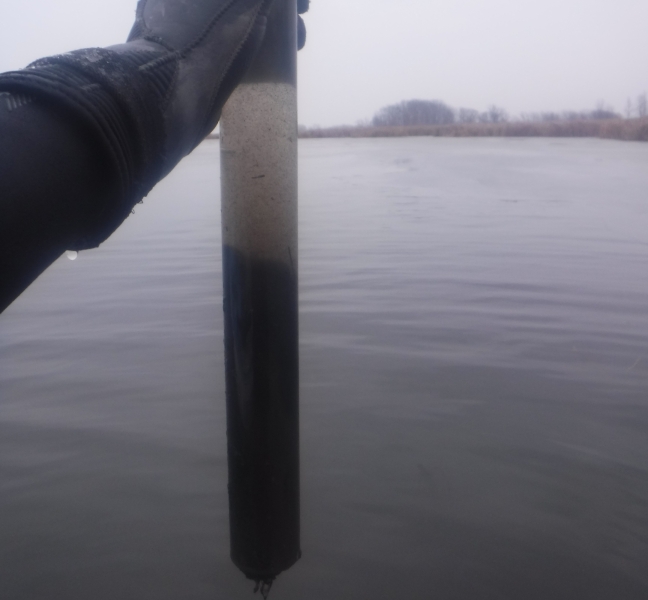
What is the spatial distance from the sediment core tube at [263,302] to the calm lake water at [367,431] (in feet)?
1.30

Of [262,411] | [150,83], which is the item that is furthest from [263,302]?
[150,83]

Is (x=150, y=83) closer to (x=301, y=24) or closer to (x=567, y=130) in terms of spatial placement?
(x=301, y=24)

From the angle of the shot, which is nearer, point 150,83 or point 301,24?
point 150,83

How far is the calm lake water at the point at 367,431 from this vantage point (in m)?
2.52

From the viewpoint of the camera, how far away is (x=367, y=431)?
363 centimetres

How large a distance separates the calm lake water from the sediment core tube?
396mm

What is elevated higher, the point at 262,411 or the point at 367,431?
the point at 262,411

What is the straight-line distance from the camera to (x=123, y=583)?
2.44 m

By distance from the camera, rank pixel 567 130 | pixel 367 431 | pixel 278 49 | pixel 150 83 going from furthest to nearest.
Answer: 1. pixel 567 130
2. pixel 367 431
3. pixel 278 49
4. pixel 150 83

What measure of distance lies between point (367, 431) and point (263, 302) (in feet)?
5.94

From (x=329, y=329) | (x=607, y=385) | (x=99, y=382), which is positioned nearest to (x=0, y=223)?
(x=99, y=382)

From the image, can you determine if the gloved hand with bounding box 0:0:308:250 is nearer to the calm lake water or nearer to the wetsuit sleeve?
the wetsuit sleeve

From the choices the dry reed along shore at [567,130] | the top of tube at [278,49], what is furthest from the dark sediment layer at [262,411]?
the dry reed along shore at [567,130]

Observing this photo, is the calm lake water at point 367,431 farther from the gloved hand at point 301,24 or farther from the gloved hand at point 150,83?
the gloved hand at point 301,24
